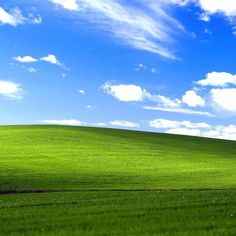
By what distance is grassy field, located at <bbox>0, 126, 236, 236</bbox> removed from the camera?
1251 cm

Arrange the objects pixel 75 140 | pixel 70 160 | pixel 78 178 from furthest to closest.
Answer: pixel 75 140, pixel 70 160, pixel 78 178

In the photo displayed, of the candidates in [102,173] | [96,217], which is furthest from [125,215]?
[102,173]

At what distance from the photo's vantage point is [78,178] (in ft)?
140

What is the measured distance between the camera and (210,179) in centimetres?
4350

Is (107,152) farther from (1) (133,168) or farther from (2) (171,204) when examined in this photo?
(2) (171,204)

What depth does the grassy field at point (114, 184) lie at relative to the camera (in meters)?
12.5

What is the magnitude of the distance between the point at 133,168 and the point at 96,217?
36.3m

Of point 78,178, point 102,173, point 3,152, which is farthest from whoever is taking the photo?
point 3,152

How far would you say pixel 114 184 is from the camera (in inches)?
1564

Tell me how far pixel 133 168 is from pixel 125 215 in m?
36.0

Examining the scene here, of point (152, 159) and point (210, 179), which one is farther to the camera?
point (152, 159)

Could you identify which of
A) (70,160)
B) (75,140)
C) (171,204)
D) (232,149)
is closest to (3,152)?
(70,160)

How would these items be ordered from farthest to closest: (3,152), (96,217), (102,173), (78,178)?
(3,152) → (102,173) → (78,178) → (96,217)

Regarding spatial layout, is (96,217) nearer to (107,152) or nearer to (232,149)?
(107,152)
